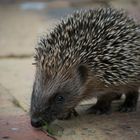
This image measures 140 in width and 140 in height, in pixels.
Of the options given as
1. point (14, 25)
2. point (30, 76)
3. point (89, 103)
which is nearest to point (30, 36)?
point (14, 25)

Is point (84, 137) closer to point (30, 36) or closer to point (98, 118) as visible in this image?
point (98, 118)

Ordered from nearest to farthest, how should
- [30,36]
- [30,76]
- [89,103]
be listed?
1. [89,103]
2. [30,76]
3. [30,36]

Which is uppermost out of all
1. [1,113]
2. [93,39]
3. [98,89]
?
[93,39]

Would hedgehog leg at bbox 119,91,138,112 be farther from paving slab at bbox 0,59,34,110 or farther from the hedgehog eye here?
paving slab at bbox 0,59,34,110

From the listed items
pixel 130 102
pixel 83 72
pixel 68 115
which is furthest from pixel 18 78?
pixel 83 72

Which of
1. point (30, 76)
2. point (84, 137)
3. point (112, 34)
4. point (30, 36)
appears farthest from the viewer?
point (30, 36)

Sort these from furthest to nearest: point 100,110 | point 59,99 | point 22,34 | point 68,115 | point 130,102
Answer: point 22,34
point 130,102
point 100,110
point 68,115
point 59,99

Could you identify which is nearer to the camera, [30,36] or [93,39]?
[93,39]

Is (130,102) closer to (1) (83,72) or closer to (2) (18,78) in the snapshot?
(1) (83,72)
